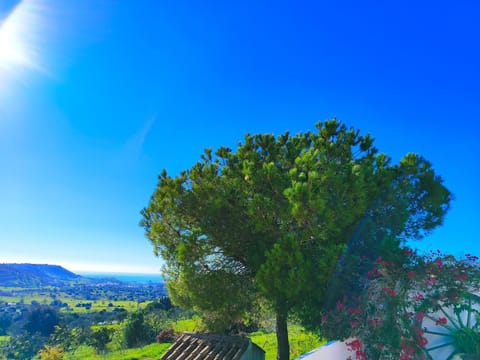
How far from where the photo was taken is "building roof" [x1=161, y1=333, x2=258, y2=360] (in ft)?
25.1

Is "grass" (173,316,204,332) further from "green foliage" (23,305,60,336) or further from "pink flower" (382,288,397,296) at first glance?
"green foliage" (23,305,60,336)

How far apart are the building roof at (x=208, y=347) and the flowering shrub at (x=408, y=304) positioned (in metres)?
3.41

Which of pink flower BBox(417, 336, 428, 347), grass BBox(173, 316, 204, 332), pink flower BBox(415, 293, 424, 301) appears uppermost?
pink flower BBox(415, 293, 424, 301)

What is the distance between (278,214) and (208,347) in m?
3.96

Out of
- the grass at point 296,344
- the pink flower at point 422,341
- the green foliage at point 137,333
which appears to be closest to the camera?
the pink flower at point 422,341

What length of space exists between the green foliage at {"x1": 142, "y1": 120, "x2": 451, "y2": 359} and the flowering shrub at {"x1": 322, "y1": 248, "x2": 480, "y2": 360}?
1.72 metres

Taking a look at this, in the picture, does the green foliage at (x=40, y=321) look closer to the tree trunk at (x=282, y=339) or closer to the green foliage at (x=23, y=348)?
the green foliage at (x=23, y=348)

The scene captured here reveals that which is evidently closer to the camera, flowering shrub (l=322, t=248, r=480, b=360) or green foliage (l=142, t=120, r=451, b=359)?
flowering shrub (l=322, t=248, r=480, b=360)

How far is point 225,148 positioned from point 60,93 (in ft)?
23.3

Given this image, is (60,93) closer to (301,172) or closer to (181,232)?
(181,232)

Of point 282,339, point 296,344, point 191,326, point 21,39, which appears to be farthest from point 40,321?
point 21,39

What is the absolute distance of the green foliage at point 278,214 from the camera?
693 centimetres

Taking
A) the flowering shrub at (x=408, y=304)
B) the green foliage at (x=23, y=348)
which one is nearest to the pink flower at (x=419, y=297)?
the flowering shrub at (x=408, y=304)

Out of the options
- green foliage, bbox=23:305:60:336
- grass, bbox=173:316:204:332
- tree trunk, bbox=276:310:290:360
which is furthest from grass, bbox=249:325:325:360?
green foliage, bbox=23:305:60:336
